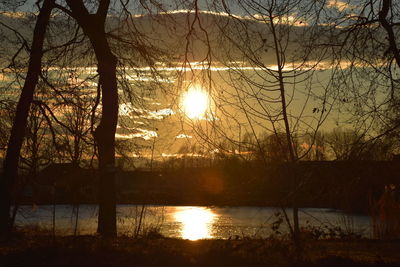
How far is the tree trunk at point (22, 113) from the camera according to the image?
13797mm

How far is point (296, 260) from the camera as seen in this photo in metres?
7.60

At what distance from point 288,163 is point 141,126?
6.96 m

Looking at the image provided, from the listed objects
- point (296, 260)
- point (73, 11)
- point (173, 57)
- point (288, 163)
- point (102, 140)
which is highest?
point (73, 11)

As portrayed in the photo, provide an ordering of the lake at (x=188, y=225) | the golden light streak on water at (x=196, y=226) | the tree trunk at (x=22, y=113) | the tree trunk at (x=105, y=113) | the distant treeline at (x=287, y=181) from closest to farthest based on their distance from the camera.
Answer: the distant treeline at (x=287, y=181)
the tree trunk at (x=105, y=113)
the lake at (x=188, y=225)
the tree trunk at (x=22, y=113)
the golden light streak on water at (x=196, y=226)

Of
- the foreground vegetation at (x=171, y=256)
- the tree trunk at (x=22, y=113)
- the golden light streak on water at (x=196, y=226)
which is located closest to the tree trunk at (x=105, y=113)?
the tree trunk at (x=22, y=113)

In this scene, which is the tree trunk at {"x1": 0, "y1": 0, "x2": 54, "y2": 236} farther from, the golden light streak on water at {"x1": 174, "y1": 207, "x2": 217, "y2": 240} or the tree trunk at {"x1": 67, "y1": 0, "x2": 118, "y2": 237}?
the golden light streak on water at {"x1": 174, "y1": 207, "x2": 217, "y2": 240}

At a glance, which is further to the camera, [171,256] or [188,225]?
[188,225]

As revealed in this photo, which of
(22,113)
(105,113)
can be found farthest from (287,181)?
(22,113)

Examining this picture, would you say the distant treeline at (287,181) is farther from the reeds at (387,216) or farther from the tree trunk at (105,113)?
the reeds at (387,216)

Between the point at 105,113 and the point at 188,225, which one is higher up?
the point at 105,113

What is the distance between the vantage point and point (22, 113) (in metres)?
14.1

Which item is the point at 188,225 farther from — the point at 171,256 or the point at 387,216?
the point at 171,256

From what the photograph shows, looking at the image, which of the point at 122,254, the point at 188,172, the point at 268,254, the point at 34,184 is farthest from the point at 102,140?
the point at 188,172

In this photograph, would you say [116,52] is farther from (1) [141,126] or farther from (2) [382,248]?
(2) [382,248]
